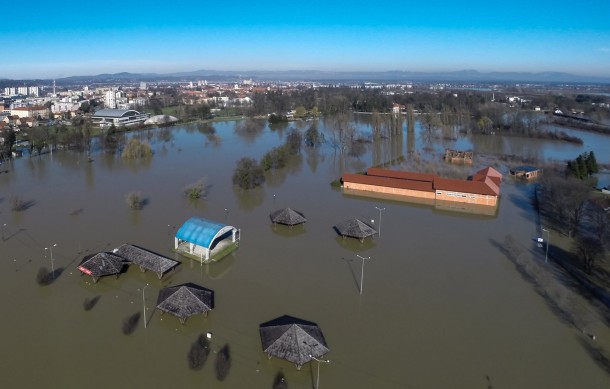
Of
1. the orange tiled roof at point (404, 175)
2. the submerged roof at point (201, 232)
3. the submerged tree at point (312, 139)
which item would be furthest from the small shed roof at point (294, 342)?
the submerged tree at point (312, 139)

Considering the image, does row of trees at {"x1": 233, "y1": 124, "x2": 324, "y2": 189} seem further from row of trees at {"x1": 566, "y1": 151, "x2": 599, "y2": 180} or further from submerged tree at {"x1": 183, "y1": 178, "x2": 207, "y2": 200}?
row of trees at {"x1": 566, "y1": 151, "x2": 599, "y2": 180}

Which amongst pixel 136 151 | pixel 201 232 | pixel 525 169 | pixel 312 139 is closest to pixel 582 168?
pixel 525 169

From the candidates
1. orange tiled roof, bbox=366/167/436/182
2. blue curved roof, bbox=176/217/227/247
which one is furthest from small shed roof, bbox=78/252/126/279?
orange tiled roof, bbox=366/167/436/182

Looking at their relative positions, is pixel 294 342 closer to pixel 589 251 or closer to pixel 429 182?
pixel 589 251

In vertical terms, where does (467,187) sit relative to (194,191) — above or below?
above

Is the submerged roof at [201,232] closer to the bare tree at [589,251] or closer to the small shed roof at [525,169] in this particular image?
the bare tree at [589,251]

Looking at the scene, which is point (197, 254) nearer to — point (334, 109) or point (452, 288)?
point (452, 288)

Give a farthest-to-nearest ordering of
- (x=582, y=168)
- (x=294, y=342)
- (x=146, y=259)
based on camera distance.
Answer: (x=582, y=168)
(x=146, y=259)
(x=294, y=342)
